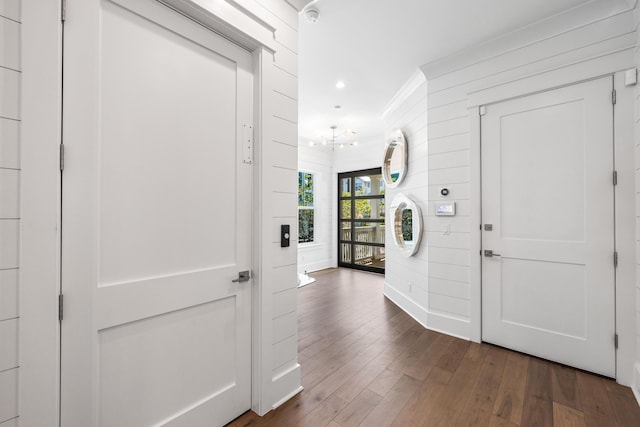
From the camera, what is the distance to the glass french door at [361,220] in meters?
5.82

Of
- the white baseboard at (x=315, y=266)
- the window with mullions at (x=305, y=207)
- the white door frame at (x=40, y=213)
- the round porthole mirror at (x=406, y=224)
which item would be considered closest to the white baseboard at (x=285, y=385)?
the white door frame at (x=40, y=213)

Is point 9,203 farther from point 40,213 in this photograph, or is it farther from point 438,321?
point 438,321

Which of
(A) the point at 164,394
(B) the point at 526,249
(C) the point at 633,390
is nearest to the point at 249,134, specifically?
(A) the point at 164,394

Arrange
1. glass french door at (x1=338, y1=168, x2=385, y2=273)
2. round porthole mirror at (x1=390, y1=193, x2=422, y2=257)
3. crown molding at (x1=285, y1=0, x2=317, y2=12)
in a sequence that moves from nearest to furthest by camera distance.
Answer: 1. crown molding at (x1=285, y1=0, x2=317, y2=12)
2. round porthole mirror at (x1=390, y1=193, x2=422, y2=257)
3. glass french door at (x1=338, y1=168, x2=385, y2=273)

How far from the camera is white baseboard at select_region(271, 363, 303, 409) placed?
171cm

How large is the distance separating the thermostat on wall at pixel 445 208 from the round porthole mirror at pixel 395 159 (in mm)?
860

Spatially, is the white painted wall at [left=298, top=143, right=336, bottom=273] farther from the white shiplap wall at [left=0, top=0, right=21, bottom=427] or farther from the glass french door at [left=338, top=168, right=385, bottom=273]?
the white shiplap wall at [left=0, top=0, right=21, bottom=427]

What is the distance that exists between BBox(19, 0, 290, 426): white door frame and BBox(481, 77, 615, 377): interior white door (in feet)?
9.90

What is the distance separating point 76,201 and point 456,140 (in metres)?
2.99

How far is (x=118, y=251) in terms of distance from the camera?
3.85 ft

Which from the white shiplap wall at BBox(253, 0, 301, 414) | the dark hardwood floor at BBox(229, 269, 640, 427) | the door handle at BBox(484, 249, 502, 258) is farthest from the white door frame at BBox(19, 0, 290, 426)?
the door handle at BBox(484, 249, 502, 258)

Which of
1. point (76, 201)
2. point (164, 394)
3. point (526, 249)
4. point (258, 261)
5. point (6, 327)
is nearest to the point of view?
point (6, 327)

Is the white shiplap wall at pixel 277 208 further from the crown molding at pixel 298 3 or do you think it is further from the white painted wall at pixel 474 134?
the white painted wall at pixel 474 134

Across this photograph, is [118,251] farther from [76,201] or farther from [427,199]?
[427,199]
